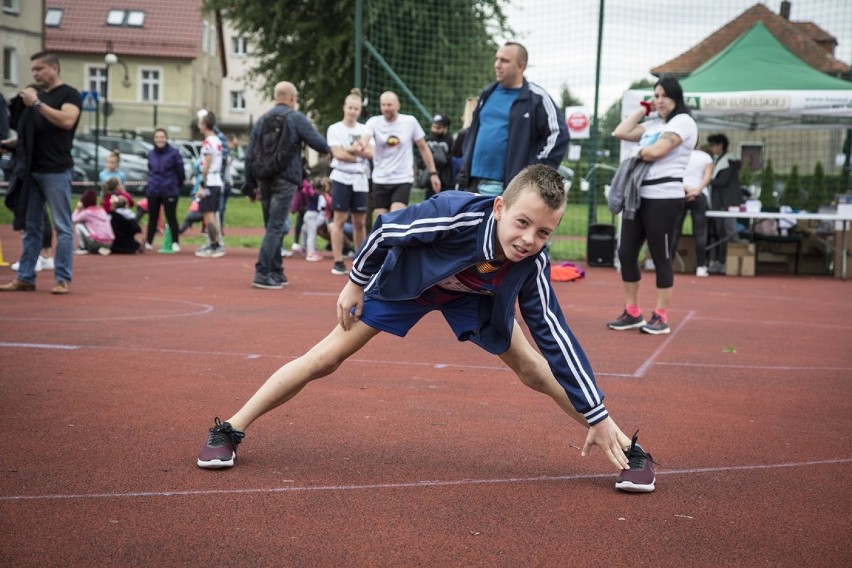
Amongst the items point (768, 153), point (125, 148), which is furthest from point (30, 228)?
point (125, 148)

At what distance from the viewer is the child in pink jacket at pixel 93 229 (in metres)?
16.5

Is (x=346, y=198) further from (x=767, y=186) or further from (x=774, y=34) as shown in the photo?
(x=767, y=186)

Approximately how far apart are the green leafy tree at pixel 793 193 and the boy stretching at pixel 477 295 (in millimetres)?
20690

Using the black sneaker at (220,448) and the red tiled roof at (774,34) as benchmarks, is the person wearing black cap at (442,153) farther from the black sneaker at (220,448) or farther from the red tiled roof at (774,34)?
the black sneaker at (220,448)

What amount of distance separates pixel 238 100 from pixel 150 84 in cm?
1168

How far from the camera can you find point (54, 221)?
33.7ft

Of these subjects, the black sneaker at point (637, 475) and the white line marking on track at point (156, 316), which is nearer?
the black sneaker at point (637, 475)

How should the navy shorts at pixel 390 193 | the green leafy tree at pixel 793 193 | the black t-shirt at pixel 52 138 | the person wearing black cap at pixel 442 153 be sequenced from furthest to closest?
the green leafy tree at pixel 793 193, the person wearing black cap at pixel 442 153, the navy shorts at pixel 390 193, the black t-shirt at pixel 52 138

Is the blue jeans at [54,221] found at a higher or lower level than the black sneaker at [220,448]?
higher

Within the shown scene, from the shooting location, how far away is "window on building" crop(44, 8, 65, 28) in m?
57.7

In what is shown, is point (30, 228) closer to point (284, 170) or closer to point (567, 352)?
point (284, 170)

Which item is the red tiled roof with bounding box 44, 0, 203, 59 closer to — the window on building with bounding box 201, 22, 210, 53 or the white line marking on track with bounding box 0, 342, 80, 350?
the window on building with bounding box 201, 22, 210, 53

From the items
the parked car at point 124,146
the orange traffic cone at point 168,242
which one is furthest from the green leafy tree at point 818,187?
the parked car at point 124,146

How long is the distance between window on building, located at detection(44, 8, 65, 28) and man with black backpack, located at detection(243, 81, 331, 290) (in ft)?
166
